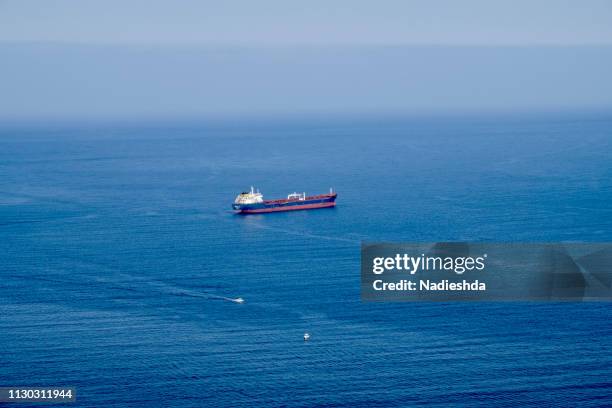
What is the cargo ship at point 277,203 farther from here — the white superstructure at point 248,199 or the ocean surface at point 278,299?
the ocean surface at point 278,299

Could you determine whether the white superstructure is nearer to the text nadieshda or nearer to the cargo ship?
the cargo ship

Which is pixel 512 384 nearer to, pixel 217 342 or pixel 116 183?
pixel 217 342

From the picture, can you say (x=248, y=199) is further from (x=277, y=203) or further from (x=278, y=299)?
(x=278, y=299)

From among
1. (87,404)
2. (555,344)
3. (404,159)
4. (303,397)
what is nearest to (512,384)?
(555,344)

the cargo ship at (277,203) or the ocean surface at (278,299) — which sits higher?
the cargo ship at (277,203)

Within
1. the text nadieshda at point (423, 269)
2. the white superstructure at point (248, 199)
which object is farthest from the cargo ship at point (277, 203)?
the text nadieshda at point (423, 269)

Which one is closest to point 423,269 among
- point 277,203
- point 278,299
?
point 278,299
